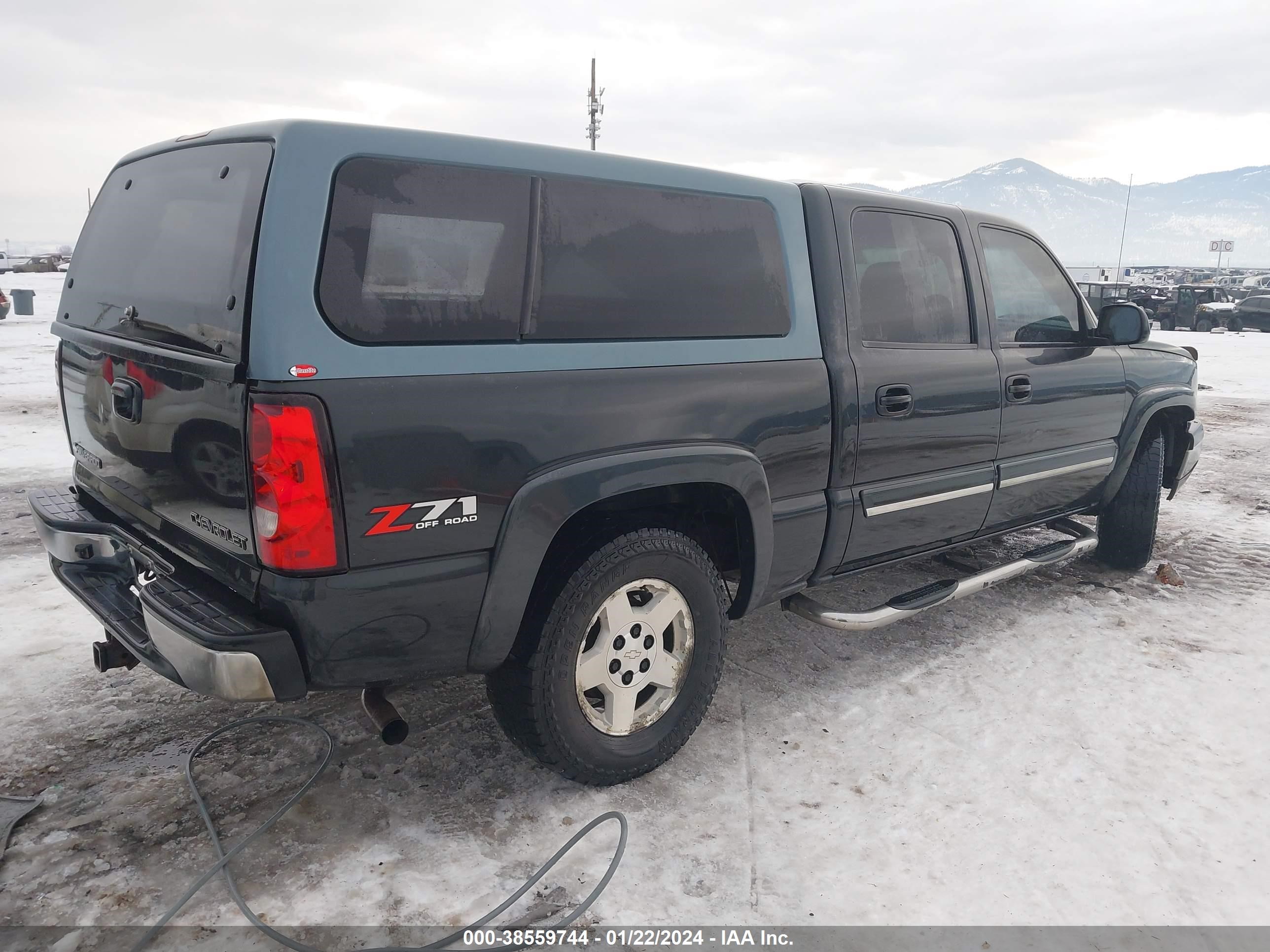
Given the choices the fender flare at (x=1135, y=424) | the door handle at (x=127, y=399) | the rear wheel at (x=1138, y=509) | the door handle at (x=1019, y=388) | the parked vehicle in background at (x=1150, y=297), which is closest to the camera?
the door handle at (x=127, y=399)

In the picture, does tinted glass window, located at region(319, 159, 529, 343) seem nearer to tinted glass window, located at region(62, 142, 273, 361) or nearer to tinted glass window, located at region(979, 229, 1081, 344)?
tinted glass window, located at region(62, 142, 273, 361)

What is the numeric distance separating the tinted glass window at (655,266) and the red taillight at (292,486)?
2.35 feet

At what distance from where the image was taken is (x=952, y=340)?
12.4 feet

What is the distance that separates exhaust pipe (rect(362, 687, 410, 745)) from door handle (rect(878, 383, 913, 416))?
6.72 ft

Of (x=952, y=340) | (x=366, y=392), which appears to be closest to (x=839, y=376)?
(x=952, y=340)

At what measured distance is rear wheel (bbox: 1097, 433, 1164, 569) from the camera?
500 cm

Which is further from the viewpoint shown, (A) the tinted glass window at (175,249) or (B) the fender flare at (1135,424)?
(B) the fender flare at (1135,424)

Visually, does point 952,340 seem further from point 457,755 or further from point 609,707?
point 457,755

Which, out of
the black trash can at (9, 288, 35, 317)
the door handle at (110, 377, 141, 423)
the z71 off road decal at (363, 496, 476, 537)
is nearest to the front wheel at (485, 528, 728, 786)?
the z71 off road decal at (363, 496, 476, 537)

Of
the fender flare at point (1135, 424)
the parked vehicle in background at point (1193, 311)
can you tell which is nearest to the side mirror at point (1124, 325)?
the fender flare at point (1135, 424)

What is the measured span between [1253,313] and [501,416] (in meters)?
30.7

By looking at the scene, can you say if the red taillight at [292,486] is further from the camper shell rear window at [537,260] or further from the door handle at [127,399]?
the door handle at [127,399]

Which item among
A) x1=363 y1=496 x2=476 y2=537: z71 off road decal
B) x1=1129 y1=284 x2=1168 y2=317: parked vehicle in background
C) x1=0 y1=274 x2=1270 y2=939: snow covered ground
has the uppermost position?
x1=1129 y1=284 x2=1168 y2=317: parked vehicle in background

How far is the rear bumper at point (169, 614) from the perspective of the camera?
7.25ft
